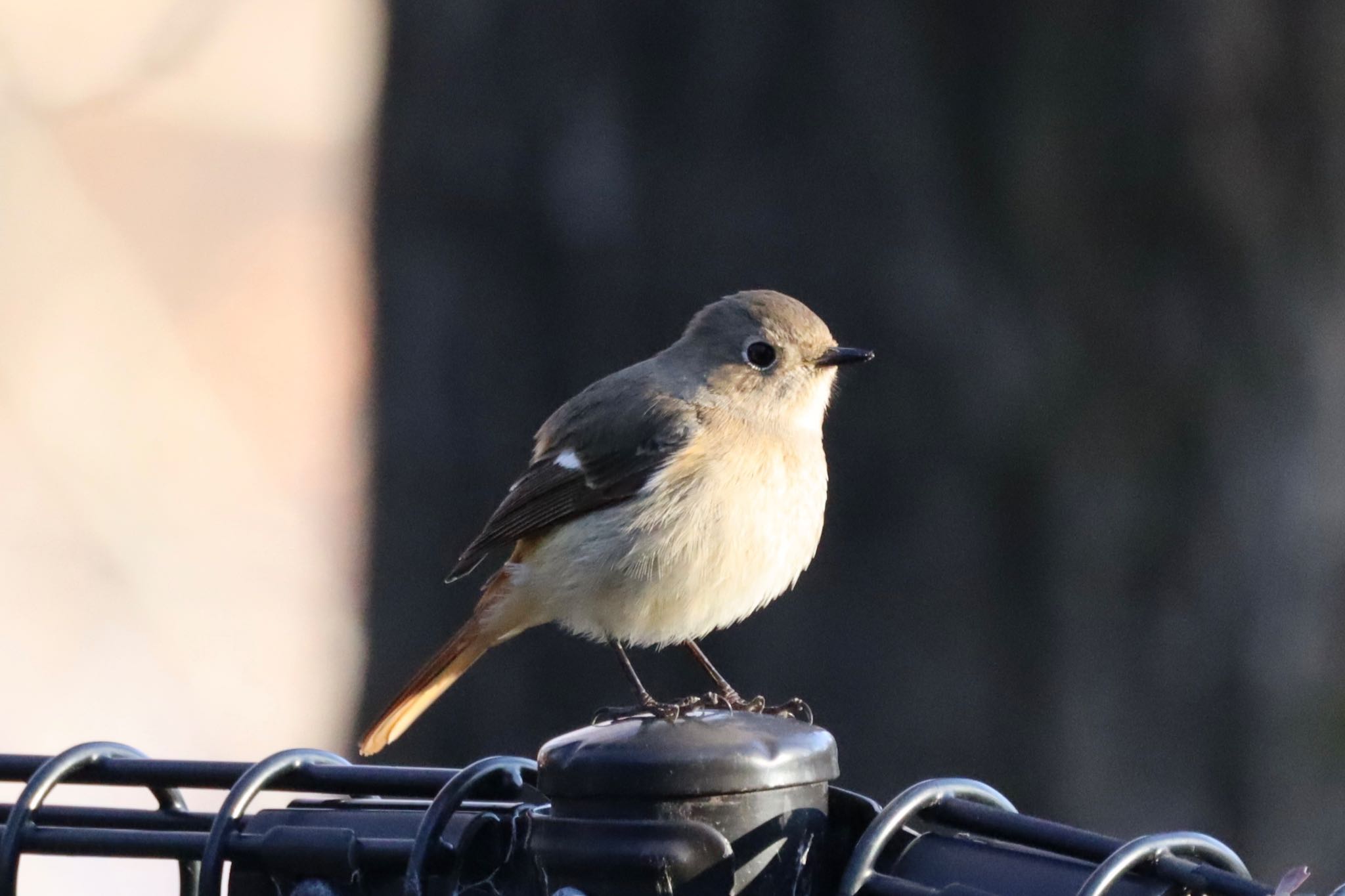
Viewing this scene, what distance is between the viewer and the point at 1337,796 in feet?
12.7

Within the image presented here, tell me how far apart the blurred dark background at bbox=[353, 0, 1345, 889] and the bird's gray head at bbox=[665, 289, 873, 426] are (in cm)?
64

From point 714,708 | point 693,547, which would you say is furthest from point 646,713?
point 693,547

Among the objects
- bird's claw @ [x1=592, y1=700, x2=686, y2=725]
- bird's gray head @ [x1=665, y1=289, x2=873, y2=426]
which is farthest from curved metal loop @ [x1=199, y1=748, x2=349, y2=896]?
bird's gray head @ [x1=665, y1=289, x2=873, y2=426]

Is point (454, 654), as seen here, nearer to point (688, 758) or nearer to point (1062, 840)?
point (688, 758)

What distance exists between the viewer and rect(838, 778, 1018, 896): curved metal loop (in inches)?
57.7

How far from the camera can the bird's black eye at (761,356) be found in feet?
11.5

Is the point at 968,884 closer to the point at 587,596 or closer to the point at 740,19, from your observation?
the point at 587,596

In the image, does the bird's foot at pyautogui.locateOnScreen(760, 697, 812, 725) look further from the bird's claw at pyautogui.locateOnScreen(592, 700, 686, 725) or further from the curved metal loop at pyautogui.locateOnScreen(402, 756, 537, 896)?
the curved metal loop at pyautogui.locateOnScreen(402, 756, 537, 896)

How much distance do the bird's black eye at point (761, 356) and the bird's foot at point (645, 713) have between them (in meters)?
0.82

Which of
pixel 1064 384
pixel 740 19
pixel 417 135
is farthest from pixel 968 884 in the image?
pixel 417 135

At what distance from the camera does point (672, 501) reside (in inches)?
123

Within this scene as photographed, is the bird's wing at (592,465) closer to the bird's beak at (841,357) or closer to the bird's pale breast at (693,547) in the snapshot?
the bird's pale breast at (693,547)

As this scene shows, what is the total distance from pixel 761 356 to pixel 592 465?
1.47ft

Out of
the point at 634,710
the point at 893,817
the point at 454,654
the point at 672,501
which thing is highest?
the point at 893,817
